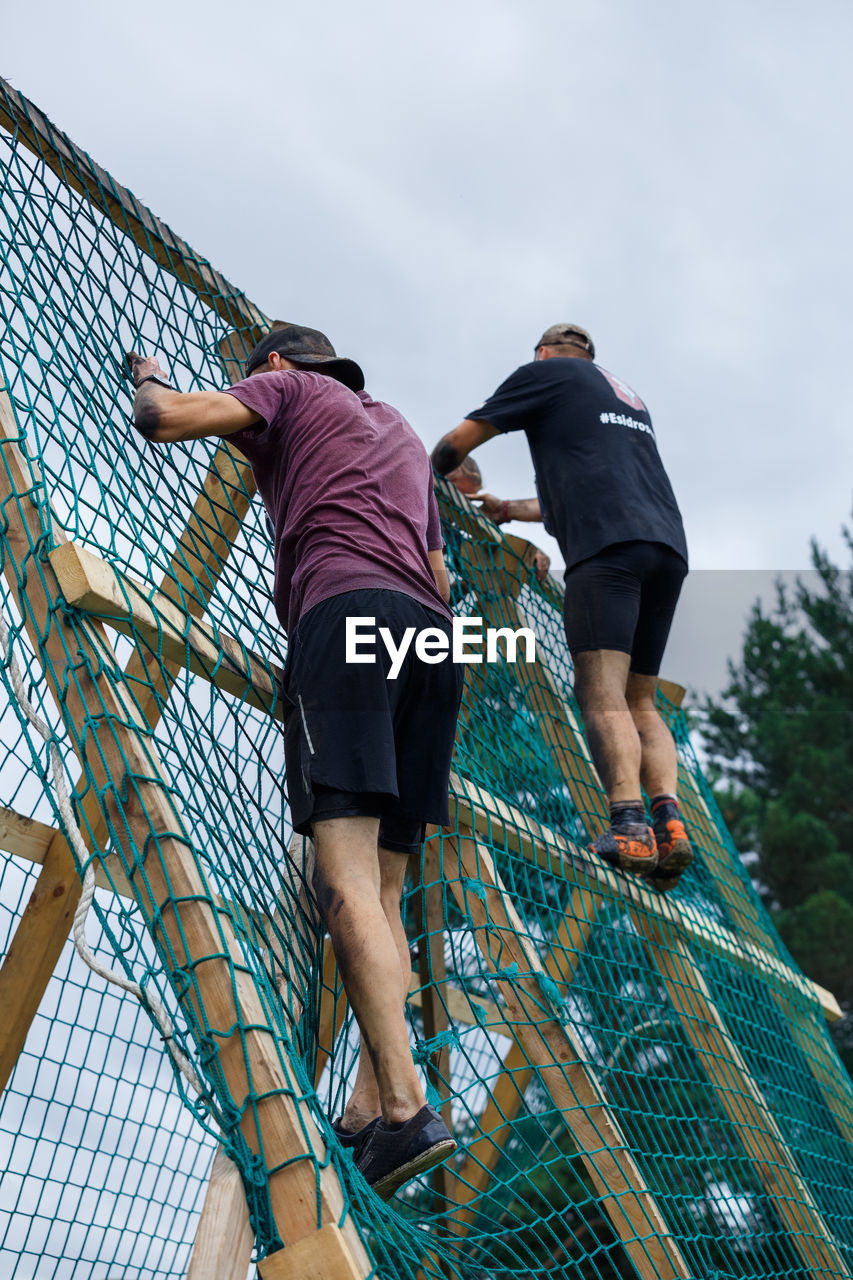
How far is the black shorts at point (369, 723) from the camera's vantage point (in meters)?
2.18

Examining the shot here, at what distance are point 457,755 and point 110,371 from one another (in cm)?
133

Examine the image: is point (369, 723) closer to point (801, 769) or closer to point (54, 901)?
point (54, 901)

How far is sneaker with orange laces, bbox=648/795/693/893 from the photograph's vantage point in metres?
3.57

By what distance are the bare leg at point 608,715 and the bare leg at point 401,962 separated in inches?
47.4

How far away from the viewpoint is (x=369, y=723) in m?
2.24

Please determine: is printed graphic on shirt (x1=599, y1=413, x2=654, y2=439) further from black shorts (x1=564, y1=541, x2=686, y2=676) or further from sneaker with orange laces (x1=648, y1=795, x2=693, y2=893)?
sneaker with orange laces (x1=648, y1=795, x2=693, y2=893)

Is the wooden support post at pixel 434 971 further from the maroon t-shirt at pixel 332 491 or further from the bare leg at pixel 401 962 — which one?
the maroon t-shirt at pixel 332 491

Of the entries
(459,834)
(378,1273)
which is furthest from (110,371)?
(378,1273)

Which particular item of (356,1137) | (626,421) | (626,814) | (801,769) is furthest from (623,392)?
(801,769)

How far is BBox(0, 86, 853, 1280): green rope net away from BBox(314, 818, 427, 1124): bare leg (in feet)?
0.44

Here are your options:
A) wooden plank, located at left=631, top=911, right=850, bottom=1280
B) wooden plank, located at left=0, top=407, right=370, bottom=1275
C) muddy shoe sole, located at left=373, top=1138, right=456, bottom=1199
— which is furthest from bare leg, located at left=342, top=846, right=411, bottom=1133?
wooden plank, located at left=631, top=911, right=850, bottom=1280

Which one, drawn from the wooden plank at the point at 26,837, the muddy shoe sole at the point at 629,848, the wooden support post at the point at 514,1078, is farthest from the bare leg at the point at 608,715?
the wooden plank at the point at 26,837

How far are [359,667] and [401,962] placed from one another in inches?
20.5

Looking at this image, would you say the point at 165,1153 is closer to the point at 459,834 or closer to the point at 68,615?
the point at 459,834
